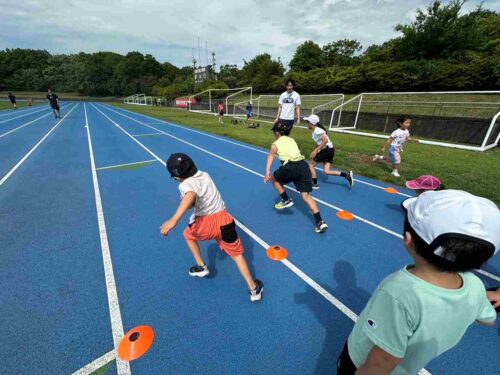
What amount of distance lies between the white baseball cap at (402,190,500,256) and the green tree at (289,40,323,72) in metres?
51.4

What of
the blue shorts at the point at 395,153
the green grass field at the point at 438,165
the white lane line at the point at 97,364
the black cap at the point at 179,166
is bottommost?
the white lane line at the point at 97,364

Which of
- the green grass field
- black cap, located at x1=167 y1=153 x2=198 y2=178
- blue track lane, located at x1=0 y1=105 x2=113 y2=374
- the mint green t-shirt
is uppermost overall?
black cap, located at x1=167 y1=153 x2=198 y2=178

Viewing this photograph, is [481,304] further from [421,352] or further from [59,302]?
[59,302]

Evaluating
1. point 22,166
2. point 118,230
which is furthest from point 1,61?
point 118,230

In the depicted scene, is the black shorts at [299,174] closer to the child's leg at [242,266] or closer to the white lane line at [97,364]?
the child's leg at [242,266]

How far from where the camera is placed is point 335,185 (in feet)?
20.4

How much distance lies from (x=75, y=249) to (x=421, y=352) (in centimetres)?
422

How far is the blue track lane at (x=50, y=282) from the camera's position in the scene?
7.15ft

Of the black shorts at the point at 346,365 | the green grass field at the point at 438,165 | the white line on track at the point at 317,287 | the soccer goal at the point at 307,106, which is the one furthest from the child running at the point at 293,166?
the soccer goal at the point at 307,106

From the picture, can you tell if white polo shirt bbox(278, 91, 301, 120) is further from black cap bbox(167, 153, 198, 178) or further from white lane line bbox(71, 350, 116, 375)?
white lane line bbox(71, 350, 116, 375)

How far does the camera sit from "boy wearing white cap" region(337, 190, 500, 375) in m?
0.83

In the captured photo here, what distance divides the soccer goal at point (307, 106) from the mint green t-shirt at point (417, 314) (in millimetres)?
18559

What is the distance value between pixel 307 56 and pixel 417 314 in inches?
2126

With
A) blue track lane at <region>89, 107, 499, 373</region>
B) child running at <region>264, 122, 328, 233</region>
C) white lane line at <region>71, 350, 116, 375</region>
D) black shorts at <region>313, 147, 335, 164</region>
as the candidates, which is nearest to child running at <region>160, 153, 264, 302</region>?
blue track lane at <region>89, 107, 499, 373</region>
